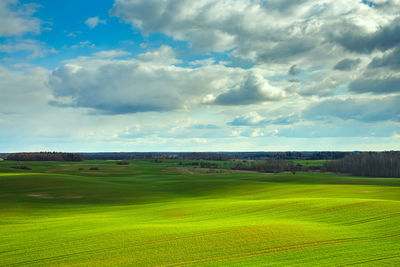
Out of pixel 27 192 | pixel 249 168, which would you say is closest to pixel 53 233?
pixel 27 192

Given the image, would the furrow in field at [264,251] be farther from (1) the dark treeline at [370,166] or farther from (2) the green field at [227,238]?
(1) the dark treeline at [370,166]

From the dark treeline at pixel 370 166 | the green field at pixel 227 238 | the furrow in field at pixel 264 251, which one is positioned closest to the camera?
the furrow in field at pixel 264 251

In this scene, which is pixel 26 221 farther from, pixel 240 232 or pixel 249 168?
pixel 249 168

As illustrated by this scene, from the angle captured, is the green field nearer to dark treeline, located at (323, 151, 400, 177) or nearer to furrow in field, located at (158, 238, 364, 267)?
furrow in field, located at (158, 238, 364, 267)

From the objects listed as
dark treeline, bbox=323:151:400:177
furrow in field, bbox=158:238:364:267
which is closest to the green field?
furrow in field, bbox=158:238:364:267

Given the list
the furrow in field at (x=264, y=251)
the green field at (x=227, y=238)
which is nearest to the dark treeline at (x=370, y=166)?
the green field at (x=227, y=238)

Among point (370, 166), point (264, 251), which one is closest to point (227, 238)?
point (264, 251)

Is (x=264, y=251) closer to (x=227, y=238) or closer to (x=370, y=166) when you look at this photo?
(x=227, y=238)

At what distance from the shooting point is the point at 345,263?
52.2ft

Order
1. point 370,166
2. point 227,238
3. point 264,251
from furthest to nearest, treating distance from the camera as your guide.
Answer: point 370,166
point 227,238
point 264,251

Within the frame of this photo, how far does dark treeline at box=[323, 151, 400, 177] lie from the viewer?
13500cm

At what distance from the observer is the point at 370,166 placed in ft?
457

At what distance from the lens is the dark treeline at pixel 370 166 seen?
135000 mm

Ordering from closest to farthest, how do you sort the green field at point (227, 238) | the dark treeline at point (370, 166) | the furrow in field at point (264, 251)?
the furrow in field at point (264, 251) < the green field at point (227, 238) < the dark treeline at point (370, 166)
